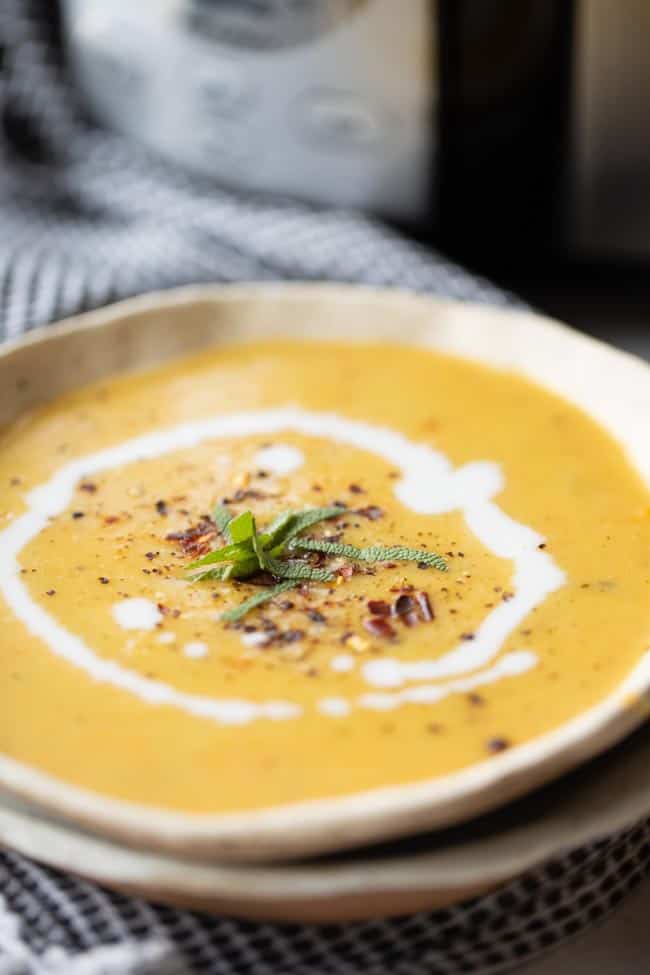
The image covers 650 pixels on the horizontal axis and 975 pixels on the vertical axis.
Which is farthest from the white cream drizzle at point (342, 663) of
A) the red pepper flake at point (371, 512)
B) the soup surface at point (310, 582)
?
the red pepper flake at point (371, 512)

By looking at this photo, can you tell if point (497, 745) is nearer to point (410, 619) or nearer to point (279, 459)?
point (410, 619)

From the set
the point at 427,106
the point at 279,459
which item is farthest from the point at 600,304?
the point at 279,459

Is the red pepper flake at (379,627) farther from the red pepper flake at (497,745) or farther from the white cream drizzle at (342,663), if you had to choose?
the red pepper flake at (497,745)

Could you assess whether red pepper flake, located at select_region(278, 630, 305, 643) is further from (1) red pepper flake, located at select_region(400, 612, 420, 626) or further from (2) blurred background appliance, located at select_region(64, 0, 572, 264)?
(2) blurred background appliance, located at select_region(64, 0, 572, 264)

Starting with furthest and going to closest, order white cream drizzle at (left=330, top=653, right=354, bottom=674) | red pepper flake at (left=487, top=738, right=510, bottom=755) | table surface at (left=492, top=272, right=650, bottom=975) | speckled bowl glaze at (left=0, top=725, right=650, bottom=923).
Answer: table surface at (left=492, top=272, right=650, bottom=975) < white cream drizzle at (left=330, top=653, right=354, bottom=674) < red pepper flake at (left=487, top=738, right=510, bottom=755) < speckled bowl glaze at (left=0, top=725, right=650, bottom=923)

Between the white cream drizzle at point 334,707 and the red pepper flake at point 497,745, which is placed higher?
the red pepper flake at point 497,745

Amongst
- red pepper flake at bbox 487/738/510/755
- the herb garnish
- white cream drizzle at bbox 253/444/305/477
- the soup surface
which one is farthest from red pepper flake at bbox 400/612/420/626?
white cream drizzle at bbox 253/444/305/477

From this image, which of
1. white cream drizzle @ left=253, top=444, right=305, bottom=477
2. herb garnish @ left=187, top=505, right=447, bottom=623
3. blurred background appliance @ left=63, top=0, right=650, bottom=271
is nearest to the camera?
herb garnish @ left=187, top=505, right=447, bottom=623

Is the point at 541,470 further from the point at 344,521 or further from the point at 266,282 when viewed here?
the point at 266,282
